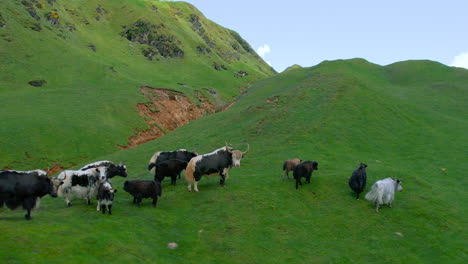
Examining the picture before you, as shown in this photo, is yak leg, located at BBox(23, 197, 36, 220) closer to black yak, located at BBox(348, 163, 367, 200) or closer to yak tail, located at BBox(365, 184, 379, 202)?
black yak, located at BBox(348, 163, 367, 200)

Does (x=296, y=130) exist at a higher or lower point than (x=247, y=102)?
lower

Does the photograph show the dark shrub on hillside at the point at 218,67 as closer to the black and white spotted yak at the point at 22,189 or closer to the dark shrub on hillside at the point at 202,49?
the dark shrub on hillside at the point at 202,49

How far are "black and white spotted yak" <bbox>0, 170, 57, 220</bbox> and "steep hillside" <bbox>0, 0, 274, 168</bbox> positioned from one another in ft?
86.7

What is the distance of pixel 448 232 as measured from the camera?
17516 mm

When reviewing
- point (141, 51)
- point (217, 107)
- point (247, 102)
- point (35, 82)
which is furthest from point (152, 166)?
point (141, 51)

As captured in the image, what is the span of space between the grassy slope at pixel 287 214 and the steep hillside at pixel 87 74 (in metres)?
10.9

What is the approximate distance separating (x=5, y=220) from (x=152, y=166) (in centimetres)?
940

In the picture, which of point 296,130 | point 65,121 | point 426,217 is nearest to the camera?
point 426,217

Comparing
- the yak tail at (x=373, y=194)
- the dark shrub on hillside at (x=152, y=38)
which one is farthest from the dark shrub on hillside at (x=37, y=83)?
the yak tail at (x=373, y=194)

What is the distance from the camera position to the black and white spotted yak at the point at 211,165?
20.2 meters

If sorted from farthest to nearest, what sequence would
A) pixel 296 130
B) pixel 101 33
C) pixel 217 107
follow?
pixel 101 33 < pixel 217 107 < pixel 296 130

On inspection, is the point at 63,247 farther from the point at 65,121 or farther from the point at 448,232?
the point at 65,121

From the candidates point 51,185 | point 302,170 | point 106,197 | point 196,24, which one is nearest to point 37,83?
point 51,185

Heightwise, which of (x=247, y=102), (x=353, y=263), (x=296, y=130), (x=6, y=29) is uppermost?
(x=6, y=29)
